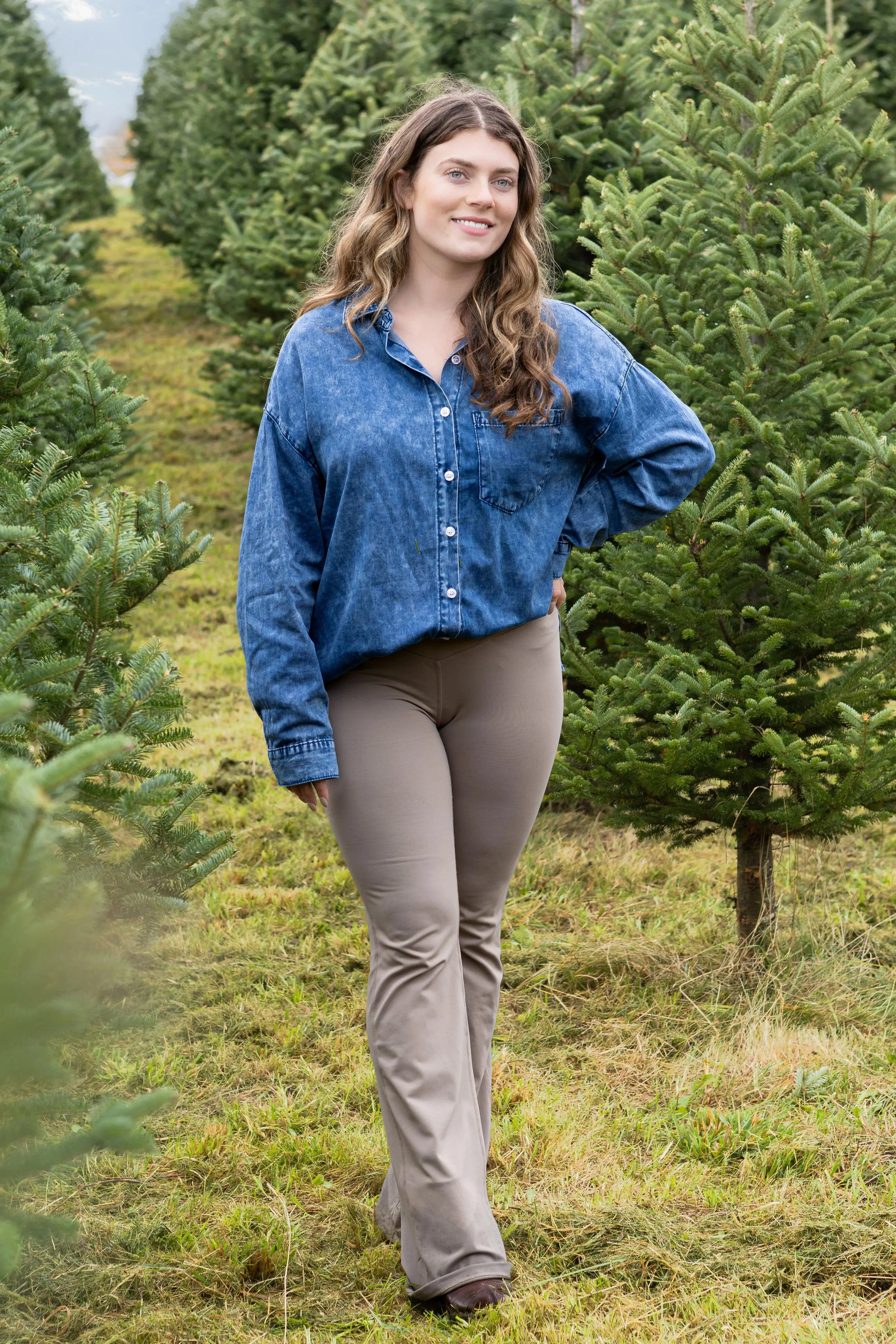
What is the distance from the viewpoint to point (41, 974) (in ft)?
4.17

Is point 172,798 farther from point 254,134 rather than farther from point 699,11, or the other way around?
point 254,134

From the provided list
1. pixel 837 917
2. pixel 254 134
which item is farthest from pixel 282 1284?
pixel 254 134

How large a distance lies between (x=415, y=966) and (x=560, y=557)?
3.25 feet

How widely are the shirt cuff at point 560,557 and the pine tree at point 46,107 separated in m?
9.84

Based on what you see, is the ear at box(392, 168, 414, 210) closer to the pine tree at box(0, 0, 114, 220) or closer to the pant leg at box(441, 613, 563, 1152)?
the pant leg at box(441, 613, 563, 1152)

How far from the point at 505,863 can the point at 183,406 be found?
10.9m

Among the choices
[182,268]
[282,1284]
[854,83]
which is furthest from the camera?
[182,268]

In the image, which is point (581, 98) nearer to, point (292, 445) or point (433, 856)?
point (292, 445)

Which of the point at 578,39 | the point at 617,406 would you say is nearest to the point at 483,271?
the point at 617,406

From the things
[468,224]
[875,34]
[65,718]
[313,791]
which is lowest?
[313,791]

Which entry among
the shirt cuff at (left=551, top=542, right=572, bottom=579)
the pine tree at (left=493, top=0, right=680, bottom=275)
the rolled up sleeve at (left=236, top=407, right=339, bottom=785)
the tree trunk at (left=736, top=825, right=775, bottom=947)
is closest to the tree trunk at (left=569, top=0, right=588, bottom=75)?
the pine tree at (left=493, top=0, right=680, bottom=275)

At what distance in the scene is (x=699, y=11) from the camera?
4234 mm

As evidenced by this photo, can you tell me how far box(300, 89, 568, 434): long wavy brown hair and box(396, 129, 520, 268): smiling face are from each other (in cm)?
3

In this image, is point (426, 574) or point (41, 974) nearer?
point (41, 974)
